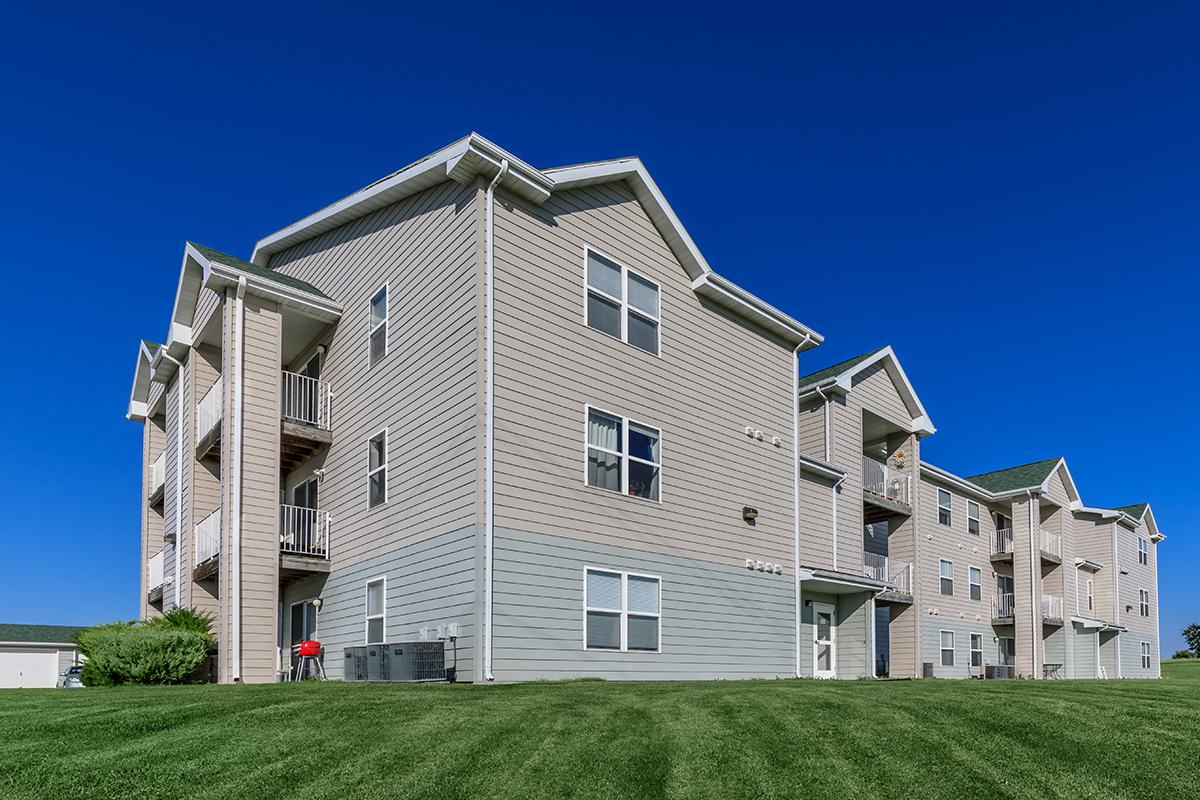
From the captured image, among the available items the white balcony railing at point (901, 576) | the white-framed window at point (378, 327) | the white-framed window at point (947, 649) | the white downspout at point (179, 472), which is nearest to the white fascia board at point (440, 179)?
the white-framed window at point (378, 327)

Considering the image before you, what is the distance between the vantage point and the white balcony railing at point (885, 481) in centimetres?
2834

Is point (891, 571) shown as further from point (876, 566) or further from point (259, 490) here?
point (259, 490)

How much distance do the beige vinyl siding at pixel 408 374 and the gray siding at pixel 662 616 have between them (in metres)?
1.47

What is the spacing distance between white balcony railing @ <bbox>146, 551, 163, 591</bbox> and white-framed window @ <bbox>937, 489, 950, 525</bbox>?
2559 cm

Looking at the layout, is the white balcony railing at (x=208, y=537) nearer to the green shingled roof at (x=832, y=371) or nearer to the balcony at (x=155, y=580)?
the balcony at (x=155, y=580)

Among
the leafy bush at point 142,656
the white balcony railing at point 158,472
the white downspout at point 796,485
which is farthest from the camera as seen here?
the white balcony railing at point 158,472

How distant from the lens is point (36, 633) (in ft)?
147

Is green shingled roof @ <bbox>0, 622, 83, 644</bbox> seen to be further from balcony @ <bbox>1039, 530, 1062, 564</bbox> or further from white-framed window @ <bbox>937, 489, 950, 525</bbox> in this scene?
balcony @ <bbox>1039, 530, 1062, 564</bbox>

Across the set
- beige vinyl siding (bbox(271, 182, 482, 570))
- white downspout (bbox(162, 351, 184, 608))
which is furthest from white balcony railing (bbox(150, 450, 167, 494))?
beige vinyl siding (bbox(271, 182, 482, 570))

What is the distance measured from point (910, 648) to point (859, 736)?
68.6 ft

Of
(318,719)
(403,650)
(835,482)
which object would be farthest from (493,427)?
(835,482)

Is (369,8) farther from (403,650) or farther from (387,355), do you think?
(403,650)

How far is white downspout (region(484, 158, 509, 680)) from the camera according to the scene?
14.1 meters

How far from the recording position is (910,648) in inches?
1123
